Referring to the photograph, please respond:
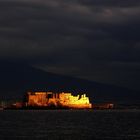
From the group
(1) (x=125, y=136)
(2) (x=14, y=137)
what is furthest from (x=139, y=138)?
(2) (x=14, y=137)

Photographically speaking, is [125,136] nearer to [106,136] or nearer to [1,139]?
[106,136]

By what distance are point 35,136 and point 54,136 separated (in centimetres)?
275

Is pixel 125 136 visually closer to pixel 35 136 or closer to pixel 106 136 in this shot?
pixel 106 136

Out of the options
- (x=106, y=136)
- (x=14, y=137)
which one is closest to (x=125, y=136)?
(x=106, y=136)

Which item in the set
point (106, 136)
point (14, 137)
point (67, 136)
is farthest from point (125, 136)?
point (14, 137)

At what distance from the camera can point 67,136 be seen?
8344cm

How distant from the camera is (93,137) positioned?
83.6 metres

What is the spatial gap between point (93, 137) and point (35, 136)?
8254 mm

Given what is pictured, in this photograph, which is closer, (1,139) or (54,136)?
(1,139)

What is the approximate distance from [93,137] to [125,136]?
4.88 metres

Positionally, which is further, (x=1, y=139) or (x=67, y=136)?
(x=67, y=136)

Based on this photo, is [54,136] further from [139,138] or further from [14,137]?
[139,138]

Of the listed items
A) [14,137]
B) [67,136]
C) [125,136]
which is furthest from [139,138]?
[14,137]

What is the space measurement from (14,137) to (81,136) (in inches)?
381
